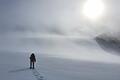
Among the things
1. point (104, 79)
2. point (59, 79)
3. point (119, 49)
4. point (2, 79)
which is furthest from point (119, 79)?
point (119, 49)

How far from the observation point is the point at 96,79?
31109 millimetres

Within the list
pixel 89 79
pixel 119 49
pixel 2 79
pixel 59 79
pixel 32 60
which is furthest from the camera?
pixel 119 49

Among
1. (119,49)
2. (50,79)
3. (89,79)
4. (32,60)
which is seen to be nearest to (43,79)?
(50,79)

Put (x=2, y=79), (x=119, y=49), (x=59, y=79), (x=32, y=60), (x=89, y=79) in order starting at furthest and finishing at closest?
1. (x=119, y=49)
2. (x=32, y=60)
3. (x=89, y=79)
4. (x=59, y=79)
5. (x=2, y=79)

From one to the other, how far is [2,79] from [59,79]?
4.61m

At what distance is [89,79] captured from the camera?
101 ft

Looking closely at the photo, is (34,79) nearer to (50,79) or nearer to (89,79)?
(50,79)

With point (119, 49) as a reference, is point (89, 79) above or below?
below

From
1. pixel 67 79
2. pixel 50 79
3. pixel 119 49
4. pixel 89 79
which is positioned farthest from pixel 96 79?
pixel 119 49

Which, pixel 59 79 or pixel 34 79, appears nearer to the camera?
pixel 34 79

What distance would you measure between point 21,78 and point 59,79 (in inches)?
116

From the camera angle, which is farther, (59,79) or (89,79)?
(89,79)

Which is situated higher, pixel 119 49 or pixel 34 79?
pixel 119 49

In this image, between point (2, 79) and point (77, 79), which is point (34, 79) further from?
point (77, 79)
